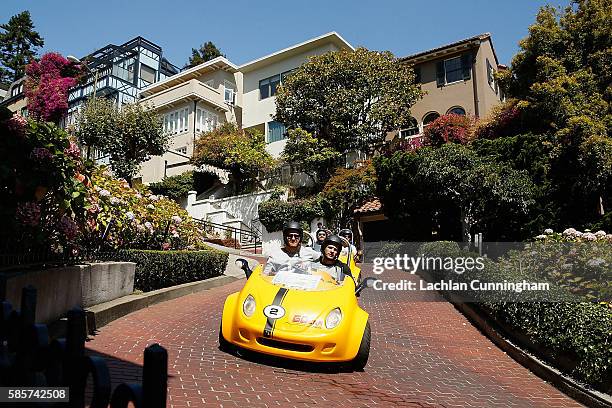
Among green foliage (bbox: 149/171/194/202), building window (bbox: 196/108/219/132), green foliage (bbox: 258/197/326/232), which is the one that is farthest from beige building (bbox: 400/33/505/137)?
building window (bbox: 196/108/219/132)

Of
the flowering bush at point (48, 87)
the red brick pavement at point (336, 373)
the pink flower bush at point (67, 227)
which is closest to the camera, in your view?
the red brick pavement at point (336, 373)

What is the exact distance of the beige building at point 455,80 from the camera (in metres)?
29.0

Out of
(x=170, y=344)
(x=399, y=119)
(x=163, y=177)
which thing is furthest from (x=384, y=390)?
(x=163, y=177)

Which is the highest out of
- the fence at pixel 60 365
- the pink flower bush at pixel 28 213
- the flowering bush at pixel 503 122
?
the flowering bush at pixel 503 122

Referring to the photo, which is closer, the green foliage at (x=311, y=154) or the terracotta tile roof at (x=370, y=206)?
the terracotta tile roof at (x=370, y=206)

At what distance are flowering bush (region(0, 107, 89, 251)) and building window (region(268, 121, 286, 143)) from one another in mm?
28748

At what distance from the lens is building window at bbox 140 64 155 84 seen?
1959 inches

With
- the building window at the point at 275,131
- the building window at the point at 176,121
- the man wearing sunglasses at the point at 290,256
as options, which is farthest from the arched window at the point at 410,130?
the man wearing sunglasses at the point at 290,256

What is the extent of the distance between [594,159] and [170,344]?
673 inches

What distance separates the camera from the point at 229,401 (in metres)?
4.71

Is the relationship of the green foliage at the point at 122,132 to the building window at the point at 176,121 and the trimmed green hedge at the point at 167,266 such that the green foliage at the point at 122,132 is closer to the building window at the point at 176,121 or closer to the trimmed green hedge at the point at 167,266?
the building window at the point at 176,121

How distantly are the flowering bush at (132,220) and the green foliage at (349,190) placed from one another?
37.9ft

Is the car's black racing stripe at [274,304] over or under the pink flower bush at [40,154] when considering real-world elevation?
under

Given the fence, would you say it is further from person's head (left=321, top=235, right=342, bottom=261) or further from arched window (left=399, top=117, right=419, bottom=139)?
arched window (left=399, top=117, right=419, bottom=139)
